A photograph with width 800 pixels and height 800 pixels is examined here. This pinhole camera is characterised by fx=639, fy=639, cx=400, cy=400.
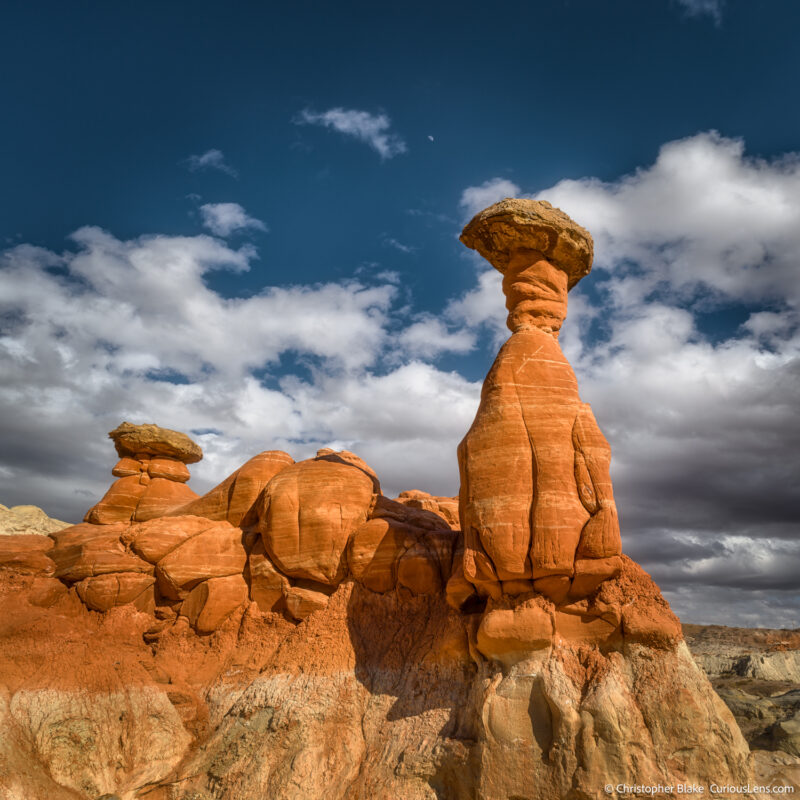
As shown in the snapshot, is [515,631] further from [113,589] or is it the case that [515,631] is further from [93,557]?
[93,557]

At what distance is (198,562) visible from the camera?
1620 cm

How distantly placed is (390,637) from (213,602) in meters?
4.54

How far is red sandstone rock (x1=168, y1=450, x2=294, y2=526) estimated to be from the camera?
17.8 m

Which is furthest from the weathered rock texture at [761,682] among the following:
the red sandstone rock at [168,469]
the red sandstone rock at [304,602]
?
the red sandstone rock at [168,469]

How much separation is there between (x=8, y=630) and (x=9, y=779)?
3789mm

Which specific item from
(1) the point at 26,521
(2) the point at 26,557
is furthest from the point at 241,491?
(1) the point at 26,521

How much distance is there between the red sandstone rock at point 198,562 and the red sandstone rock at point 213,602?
0.23 meters

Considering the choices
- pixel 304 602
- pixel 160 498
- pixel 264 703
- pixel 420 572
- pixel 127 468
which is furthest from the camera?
pixel 127 468

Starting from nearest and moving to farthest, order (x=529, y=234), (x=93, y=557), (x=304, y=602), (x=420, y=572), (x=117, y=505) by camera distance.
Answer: (x=420, y=572) → (x=529, y=234) → (x=304, y=602) → (x=93, y=557) → (x=117, y=505)

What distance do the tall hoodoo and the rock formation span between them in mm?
47

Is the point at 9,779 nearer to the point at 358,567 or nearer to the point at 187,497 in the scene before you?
the point at 358,567

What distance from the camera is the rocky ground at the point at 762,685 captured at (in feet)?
46.5

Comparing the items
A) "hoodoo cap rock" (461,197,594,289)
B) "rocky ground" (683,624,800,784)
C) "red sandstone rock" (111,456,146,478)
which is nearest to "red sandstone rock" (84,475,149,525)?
"red sandstone rock" (111,456,146,478)

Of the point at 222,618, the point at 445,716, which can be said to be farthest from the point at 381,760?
the point at 222,618
